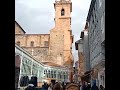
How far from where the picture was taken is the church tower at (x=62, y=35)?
205 feet

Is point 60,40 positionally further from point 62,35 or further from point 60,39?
point 62,35

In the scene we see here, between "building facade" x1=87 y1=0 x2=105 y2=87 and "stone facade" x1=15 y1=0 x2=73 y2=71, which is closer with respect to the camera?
"building facade" x1=87 y1=0 x2=105 y2=87

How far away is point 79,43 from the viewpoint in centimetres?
4975

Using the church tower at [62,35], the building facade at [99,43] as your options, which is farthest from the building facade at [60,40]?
the building facade at [99,43]

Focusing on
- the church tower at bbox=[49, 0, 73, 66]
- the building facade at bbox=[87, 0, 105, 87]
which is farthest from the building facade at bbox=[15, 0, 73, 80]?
the building facade at bbox=[87, 0, 105, 87]

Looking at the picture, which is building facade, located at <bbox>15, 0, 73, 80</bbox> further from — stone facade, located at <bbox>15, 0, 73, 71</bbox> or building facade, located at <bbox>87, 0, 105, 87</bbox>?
building facade, located at <bbox>87, 0, 105, 87</bbox>

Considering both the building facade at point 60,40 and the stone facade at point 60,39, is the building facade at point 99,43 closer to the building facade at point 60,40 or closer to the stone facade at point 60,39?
the building facade at point 60,40

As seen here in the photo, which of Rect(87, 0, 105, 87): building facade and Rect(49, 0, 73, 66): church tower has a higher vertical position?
Rect(49, 0, 73, 66): church tower

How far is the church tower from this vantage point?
2458 inches
